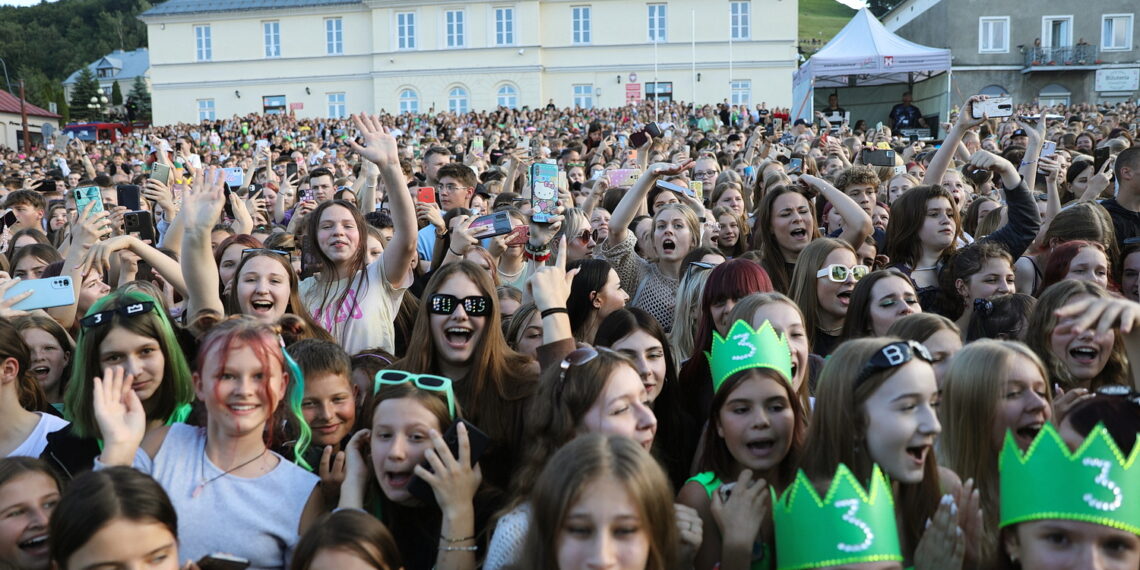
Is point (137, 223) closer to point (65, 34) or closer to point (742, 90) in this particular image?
point (742, 90)

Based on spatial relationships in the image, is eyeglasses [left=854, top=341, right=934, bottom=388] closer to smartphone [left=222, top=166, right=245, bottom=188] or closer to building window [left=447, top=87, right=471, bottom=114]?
smartphone [left=222, top=166, right=245, bottom=188]

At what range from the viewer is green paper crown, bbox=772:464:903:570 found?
279 cm

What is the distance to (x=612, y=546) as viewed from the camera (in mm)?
2855

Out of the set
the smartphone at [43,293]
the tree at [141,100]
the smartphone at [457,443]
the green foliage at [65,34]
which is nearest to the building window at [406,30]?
the tree at [141,100]

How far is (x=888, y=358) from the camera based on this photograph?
3.30 m

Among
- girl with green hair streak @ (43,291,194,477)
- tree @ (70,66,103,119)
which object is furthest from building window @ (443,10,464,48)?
girl with green hair streak @ (43,291,194,477)

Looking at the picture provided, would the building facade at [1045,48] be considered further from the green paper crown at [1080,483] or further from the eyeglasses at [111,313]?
the green paper crown at [1080,483]

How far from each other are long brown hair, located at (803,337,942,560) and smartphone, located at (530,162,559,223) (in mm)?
2845

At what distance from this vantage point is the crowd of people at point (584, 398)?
9.55 feet

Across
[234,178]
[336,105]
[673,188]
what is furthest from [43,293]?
[336,105]

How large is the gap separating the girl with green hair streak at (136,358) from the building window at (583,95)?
52.7 m

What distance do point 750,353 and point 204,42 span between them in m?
61.6

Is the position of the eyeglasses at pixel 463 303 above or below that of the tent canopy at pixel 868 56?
below

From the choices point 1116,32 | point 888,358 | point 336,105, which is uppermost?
point 1116,32
